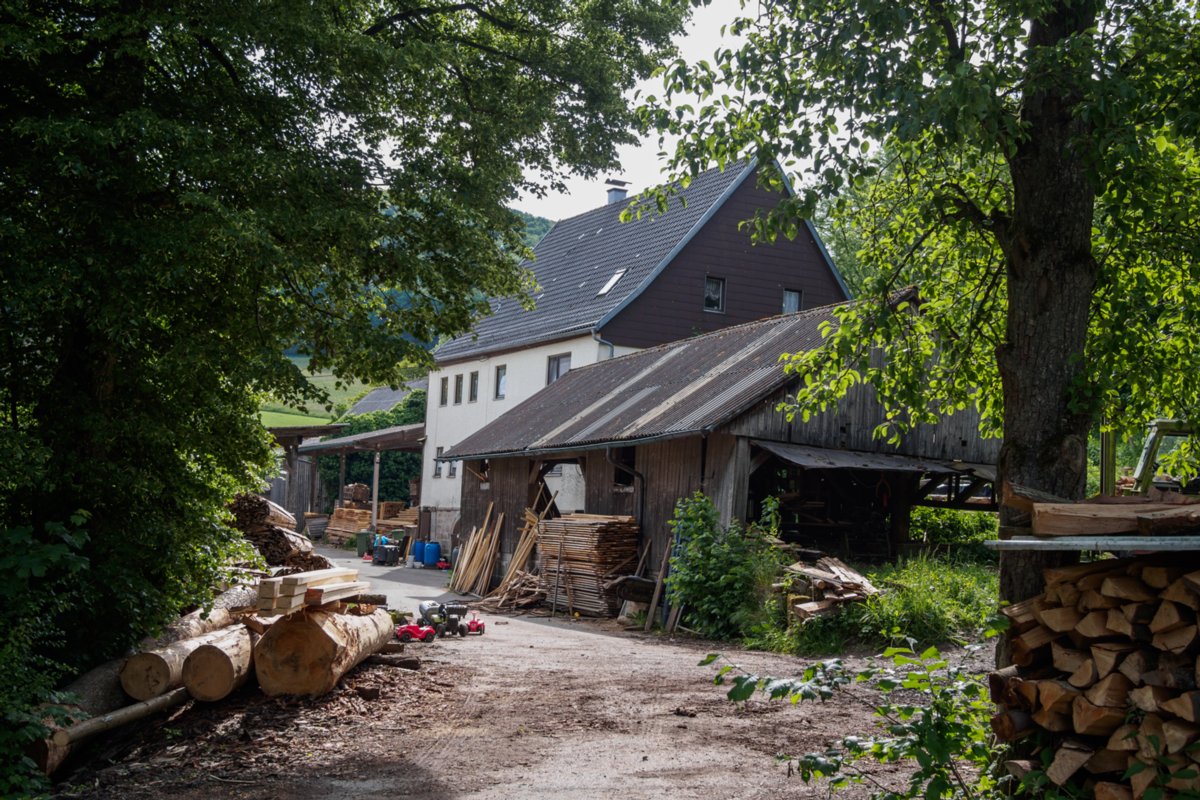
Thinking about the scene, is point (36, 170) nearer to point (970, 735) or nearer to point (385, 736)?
point (385, 736)

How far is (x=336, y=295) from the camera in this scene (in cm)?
1066

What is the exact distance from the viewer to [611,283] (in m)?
33.1

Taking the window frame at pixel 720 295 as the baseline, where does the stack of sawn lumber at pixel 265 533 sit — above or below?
below

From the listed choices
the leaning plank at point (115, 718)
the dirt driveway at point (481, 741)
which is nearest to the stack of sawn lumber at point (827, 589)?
the dirt driveway at point (481, 741)

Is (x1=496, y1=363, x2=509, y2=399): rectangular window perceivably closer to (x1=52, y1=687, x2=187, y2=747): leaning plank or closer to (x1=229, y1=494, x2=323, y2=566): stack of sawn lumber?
(x1=229, y1=494, x2=323, y2=566): stack of sawn lumber

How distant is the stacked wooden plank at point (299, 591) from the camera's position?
31.7ft

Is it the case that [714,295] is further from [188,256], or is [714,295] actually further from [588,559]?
[188,256]

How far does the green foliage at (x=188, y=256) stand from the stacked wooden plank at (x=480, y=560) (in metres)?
13.8

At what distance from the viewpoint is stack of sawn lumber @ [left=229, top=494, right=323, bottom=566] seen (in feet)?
51.8

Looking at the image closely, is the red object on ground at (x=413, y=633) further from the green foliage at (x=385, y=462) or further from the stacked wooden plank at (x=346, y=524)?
the green foliage at (x=385, y=462)

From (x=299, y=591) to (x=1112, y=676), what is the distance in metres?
6.76

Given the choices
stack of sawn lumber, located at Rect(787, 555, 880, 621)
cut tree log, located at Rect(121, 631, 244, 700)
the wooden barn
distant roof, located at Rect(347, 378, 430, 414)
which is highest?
distant roof, located at Rect(347, 378, 430, 414)

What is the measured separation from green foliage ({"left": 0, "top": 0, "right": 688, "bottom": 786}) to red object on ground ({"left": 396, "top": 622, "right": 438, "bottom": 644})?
345cm

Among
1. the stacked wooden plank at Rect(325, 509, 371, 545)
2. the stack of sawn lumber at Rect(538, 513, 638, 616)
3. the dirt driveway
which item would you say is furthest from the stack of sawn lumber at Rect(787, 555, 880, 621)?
the stacked wooden plank at Rect(325, 509, 371, 545)
